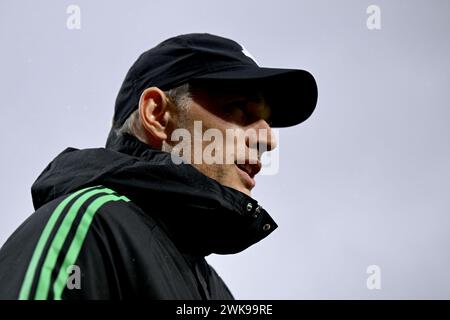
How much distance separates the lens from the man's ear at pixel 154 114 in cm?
284

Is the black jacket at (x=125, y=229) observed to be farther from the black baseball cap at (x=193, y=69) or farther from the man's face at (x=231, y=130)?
the black baseball cap at (x=193, y=69)

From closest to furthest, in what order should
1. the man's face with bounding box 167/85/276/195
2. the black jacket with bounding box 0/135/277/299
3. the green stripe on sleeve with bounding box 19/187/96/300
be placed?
the green stripe on sleeve with bounding box 19/187/96/300 < the black jacket with bounding box 0/135/277/299 < the man's face with bounding box 167/85/276/195

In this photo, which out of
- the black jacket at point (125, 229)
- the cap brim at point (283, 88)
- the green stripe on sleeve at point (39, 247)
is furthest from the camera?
the cap brim at point (283, 88)

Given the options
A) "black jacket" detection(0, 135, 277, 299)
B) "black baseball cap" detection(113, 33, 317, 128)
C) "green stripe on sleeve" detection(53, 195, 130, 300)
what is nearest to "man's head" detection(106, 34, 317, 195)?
"black baseball cap" detection(113, 33, 317, 128)

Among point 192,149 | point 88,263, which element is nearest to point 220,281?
point 192,149

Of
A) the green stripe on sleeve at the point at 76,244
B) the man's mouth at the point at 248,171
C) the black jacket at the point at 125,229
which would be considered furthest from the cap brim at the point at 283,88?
the green stripe on sleeve at the point at 76,244

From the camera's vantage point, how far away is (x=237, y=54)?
3.03 meters

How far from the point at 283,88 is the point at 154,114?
2.17 feet

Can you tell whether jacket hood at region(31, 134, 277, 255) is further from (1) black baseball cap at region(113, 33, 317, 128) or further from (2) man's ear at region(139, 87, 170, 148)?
(1) black baseball cap at region(113, 33, 317, 128)

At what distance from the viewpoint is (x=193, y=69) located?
2.93 meters

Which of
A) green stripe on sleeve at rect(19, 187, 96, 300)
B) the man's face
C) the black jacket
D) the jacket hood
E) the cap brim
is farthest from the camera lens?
the cap brim

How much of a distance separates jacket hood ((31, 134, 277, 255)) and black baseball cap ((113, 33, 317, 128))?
414 millimetres

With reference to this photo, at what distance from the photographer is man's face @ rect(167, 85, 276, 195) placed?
9.04ft

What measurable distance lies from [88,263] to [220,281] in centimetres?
107
